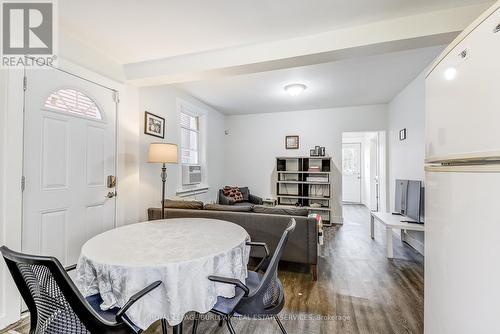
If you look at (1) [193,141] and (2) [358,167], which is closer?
A: (1) [193,141]

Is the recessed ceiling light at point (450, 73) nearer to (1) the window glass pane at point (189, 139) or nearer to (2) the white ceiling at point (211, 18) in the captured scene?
(2) the white ceiling at point (211, 18)

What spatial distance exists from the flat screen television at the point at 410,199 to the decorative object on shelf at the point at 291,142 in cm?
231

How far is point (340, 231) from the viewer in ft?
15.0

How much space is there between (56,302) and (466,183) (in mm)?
1678

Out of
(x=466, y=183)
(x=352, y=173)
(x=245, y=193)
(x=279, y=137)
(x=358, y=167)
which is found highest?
(x=279, y=137)

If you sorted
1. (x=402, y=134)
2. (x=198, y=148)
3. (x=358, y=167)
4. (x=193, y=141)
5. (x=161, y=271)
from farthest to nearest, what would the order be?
(x=358, y=167), (x=198, y=148), (x=193, y=141), (x=402, y=134), (x=161, y=271)

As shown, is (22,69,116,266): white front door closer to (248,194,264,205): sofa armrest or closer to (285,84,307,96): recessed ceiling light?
(285,84,307,96): recessed ceiling light

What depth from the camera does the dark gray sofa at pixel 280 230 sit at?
2543 millimetres

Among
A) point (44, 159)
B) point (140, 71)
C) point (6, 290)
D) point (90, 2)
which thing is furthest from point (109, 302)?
point (140, 71)

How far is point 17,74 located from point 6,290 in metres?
1.68

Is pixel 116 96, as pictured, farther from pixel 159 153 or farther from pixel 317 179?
pixel 317 179

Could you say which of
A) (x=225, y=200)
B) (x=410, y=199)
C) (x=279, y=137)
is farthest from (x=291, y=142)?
(x=410, y=199)

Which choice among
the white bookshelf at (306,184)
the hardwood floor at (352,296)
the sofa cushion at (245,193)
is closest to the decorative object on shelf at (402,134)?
the white bookshelf at (306,184)

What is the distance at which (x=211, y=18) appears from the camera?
1978mm
